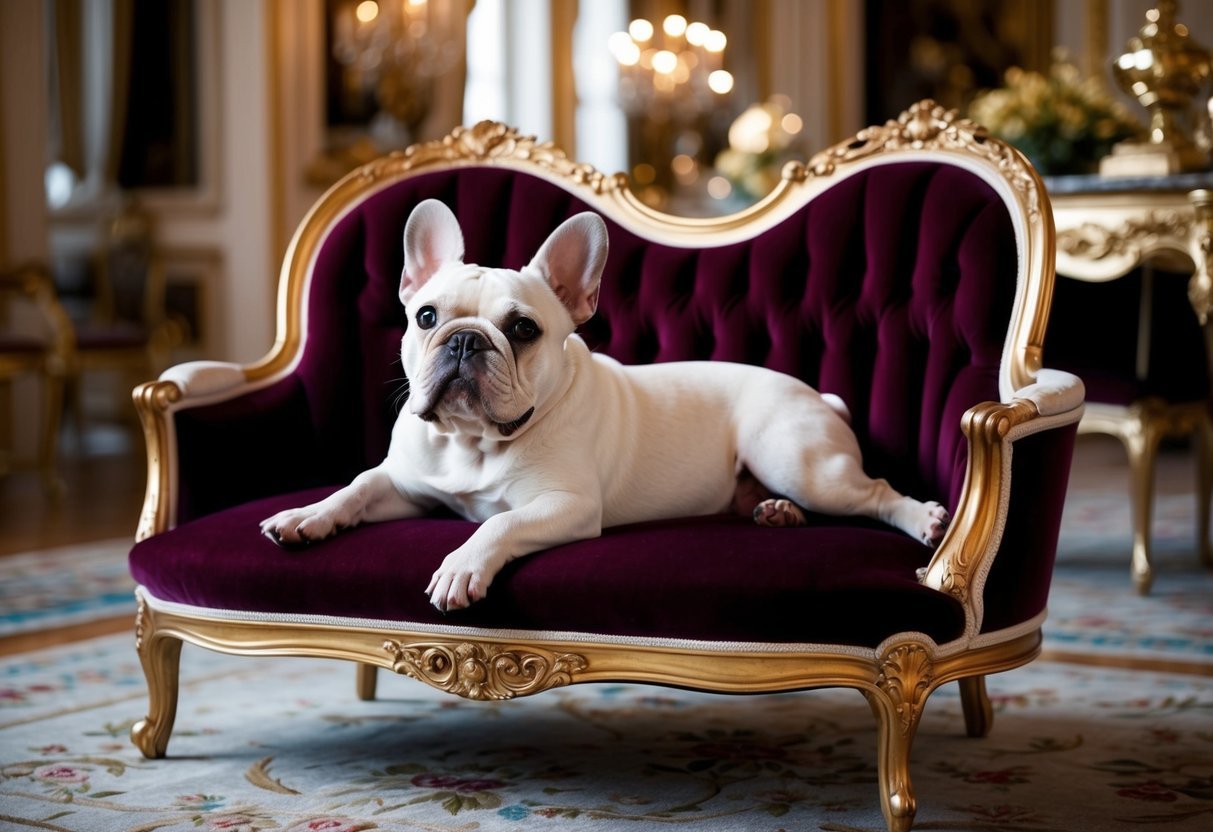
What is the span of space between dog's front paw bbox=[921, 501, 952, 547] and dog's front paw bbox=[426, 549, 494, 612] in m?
0.69

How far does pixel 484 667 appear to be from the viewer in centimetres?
224

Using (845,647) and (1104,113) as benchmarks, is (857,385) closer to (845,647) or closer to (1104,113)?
(845,647)

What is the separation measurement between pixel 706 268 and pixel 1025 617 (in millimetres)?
981

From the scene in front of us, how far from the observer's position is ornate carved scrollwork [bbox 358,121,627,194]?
2980 mm

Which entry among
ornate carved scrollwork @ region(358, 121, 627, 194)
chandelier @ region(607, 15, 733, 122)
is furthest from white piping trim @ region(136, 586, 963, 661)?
chandelier @ region(607, 15, 733, 122)

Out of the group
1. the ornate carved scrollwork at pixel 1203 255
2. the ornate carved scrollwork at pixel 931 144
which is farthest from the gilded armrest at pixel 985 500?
the ornate carved scrollwork at pixel 1203 255

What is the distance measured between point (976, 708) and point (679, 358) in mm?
860

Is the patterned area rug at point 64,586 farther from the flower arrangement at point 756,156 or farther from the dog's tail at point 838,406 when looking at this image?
the flower arrangement at point 756,156

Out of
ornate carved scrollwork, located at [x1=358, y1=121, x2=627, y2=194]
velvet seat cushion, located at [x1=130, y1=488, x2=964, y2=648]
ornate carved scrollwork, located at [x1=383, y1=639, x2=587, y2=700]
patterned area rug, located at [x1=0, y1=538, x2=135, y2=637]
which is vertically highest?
ornate carved scrollwork, located at [x1=358, y1=121, x2=627, y2=194]

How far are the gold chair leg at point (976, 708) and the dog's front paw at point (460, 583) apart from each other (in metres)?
0.97

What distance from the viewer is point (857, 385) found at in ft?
9.11

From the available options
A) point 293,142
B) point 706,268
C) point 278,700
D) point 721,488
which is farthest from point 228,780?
point 293,142

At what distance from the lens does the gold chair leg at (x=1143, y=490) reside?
3953mm

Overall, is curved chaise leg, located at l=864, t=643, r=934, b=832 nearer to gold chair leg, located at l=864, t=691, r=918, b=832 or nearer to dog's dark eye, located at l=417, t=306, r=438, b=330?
gold chair leg, located at l=864, t=691, r=918, b=832
